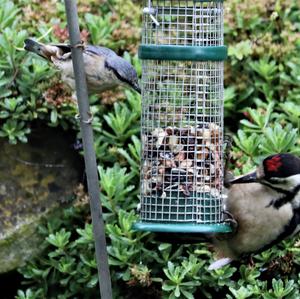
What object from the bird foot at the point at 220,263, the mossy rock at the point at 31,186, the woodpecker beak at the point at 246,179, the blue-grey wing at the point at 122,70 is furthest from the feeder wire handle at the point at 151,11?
the mossy rock at the point at 31,186

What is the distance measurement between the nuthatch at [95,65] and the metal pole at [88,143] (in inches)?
34.6

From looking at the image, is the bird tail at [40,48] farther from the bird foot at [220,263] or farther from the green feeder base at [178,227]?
the bird foot at [220,263]

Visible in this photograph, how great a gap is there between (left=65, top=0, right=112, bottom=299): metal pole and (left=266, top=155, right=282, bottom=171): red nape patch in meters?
0.82

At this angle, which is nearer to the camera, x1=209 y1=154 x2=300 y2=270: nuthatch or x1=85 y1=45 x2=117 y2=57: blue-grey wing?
x1=209 y1=154 x2=300 y2=270: nuthatch

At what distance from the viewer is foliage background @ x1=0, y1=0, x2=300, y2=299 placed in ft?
16.4

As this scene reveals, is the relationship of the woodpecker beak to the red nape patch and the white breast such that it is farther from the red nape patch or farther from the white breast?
the red nape patch

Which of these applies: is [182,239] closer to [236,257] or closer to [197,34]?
[236,257]

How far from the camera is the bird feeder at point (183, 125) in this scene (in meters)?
4.39

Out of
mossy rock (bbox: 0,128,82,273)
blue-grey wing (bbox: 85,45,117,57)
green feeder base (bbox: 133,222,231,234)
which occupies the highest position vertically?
blue-grey wing (bbox: 85,45,117,57)

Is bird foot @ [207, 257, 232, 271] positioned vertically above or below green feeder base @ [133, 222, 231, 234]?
below

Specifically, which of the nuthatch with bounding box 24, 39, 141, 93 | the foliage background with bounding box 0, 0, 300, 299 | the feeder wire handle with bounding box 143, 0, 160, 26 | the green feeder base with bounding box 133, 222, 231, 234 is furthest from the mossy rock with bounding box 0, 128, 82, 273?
the feeder wire handle with bounding box 143, 0, 160, 26

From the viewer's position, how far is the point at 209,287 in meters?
5.02

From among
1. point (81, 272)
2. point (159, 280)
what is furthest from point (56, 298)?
point (159, 280)

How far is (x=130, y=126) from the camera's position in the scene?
556 cm
